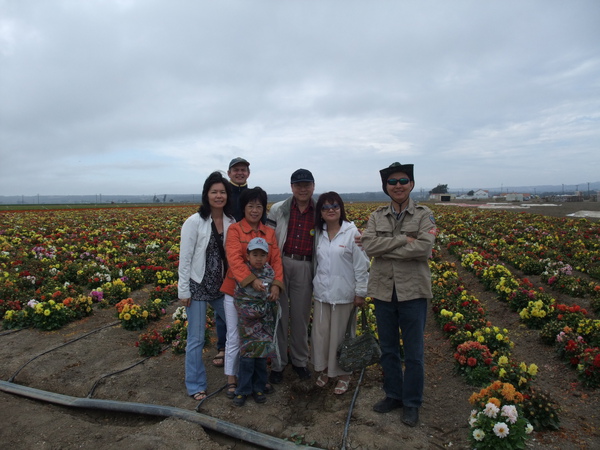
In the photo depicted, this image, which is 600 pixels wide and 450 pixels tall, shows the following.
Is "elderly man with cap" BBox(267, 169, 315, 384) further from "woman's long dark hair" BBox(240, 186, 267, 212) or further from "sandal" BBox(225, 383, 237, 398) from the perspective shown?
"sandal" BBox(225, 383, 237, 398)

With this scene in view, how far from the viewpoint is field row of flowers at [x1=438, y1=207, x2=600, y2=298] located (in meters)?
7.96

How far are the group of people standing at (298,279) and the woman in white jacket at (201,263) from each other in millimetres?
11

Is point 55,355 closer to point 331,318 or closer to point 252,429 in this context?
point 252,429

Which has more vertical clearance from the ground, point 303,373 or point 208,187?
point 208,187

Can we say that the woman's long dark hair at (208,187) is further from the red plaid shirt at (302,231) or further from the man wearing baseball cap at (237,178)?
the red plaid shirt at (302,231)

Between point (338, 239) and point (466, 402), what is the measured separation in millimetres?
2304

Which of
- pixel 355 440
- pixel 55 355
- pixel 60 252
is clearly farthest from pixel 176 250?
pixel 355 440

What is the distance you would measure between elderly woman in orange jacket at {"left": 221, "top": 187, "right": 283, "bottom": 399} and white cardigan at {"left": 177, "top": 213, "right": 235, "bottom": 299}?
0.92ft

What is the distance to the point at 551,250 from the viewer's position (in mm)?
11164

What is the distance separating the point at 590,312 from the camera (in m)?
6.61

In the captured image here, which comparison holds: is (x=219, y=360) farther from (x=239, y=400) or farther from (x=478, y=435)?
(x=478, y=435)

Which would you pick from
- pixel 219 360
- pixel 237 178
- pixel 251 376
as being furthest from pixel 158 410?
pixel 237 178

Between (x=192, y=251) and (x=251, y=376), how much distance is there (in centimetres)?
150

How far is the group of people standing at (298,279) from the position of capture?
3616 millimetres
